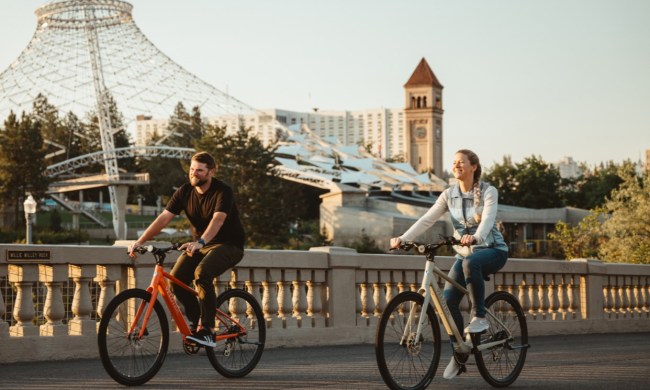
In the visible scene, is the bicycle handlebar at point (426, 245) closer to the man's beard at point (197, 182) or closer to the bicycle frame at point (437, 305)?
the bicycle frame at point (437, 305)

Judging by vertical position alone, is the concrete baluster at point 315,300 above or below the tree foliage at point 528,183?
below

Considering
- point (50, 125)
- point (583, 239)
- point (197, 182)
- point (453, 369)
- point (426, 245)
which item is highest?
point (50, 125)

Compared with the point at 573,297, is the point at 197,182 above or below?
above

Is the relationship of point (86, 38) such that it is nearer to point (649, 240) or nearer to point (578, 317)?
point (649, 240)

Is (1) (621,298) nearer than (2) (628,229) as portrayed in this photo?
Yes

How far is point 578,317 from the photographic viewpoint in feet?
58.6

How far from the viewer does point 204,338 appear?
29.5 ft

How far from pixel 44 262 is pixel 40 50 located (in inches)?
6876

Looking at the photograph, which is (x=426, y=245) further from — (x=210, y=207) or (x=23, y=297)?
(x=23, y=297)

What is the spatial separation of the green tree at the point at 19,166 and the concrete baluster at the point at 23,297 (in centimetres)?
8316

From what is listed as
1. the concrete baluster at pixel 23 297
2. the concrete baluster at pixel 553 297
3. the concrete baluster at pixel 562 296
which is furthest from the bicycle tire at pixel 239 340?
the concrete baluster at pixel 562 296

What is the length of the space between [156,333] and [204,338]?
45 centimetres

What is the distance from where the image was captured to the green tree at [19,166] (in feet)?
301

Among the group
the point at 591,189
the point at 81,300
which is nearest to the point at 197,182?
the point at 81,300
